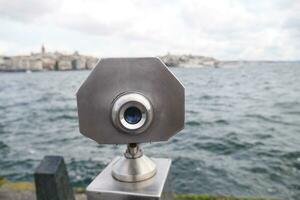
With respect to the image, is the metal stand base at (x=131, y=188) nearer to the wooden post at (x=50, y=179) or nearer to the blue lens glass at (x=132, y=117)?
the blue lens glass at (x=132, y=117)

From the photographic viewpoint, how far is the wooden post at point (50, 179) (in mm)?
2020

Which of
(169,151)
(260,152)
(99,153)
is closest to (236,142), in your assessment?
(260,152)

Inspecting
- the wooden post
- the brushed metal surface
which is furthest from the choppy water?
the brushed metal surface

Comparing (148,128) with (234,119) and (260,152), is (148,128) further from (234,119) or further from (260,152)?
(234,119)

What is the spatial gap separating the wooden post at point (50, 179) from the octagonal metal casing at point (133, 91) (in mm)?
963

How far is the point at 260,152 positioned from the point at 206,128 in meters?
4.59

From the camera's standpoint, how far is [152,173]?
1275 mm

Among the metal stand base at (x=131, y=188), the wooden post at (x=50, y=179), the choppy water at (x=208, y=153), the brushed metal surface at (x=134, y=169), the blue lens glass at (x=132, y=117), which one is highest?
the blue lens glass at (x=132, y=117)

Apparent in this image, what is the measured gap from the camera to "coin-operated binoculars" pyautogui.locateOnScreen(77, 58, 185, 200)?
1.18 meters

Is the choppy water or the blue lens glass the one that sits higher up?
the blue lens glass

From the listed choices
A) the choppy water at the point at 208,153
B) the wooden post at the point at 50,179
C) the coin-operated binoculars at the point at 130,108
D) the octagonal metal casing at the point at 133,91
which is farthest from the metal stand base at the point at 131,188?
the choppy water at the point at 208,153

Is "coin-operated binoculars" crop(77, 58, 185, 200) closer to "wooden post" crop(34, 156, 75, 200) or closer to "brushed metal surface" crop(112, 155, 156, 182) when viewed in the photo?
"brushed metal surface" crop(112, 155, 156, 182)

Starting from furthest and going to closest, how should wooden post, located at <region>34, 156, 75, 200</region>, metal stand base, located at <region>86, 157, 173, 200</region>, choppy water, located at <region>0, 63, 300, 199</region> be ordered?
choppy water, located at <region>0, 63, 300, 199</region> < wooden post, located at <region>34, 156, 75, 200</region> < metal stand base, located at <region>86, 157, 173, 200</region>

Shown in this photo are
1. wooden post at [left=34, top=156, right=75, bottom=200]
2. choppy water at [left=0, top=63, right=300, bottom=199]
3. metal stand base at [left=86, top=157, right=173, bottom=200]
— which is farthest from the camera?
choppy water at [left=0, top=63, right=300, bottom=199]
